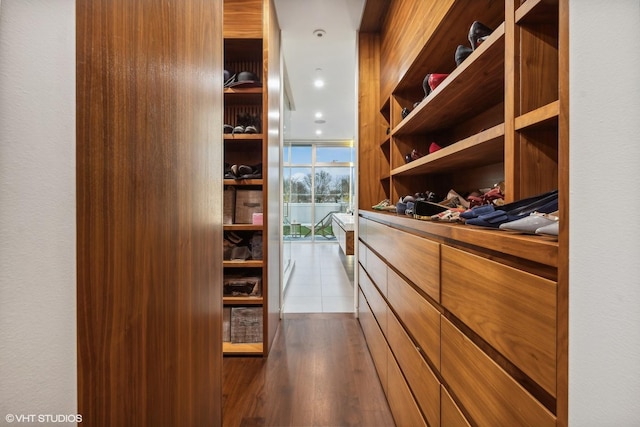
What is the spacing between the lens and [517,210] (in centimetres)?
73

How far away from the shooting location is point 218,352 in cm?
111

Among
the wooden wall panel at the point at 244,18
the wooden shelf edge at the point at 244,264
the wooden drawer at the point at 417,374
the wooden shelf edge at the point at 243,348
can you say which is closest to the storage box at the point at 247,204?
the wooden shelf edge at the point at 244,264

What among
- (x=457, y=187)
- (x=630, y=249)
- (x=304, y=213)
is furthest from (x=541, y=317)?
(x=304, y=213)

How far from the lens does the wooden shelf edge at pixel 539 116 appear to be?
686mm

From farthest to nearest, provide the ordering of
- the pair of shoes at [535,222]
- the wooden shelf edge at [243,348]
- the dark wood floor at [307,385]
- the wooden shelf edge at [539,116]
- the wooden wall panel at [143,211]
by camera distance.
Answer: the wooden shelf edge at [243,348] < the dark wood floor at [307,385] < the wooden shelf edge at [539,116] < the pair of shoes at [535,222] < the wooden wall panel at [143,211]

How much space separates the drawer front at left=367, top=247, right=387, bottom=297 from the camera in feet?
5.33

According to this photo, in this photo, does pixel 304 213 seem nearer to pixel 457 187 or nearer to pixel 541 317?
pixel 457 187

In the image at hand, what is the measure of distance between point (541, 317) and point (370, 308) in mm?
1644

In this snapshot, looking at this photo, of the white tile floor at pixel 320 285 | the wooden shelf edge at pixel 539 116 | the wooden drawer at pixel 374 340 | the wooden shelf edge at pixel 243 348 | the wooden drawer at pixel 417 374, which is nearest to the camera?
the wooden shelf edge at pixel 539 116

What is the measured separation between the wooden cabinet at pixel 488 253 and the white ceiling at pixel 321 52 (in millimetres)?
831

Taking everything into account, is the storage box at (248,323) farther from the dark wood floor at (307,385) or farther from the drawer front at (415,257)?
the drawer front at (415,257)

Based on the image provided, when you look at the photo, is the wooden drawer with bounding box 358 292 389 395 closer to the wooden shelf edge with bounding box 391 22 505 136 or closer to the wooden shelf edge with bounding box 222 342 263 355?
the wooden shelf edge with bounding box 222 342 263 355

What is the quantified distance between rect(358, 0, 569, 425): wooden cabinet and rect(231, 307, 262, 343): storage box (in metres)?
0.91

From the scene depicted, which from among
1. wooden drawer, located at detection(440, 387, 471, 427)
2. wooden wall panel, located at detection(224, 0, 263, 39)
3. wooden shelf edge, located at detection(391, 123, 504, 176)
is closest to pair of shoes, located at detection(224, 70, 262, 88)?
wooden wall panel, located at detection(224, 0, 263, 39)
